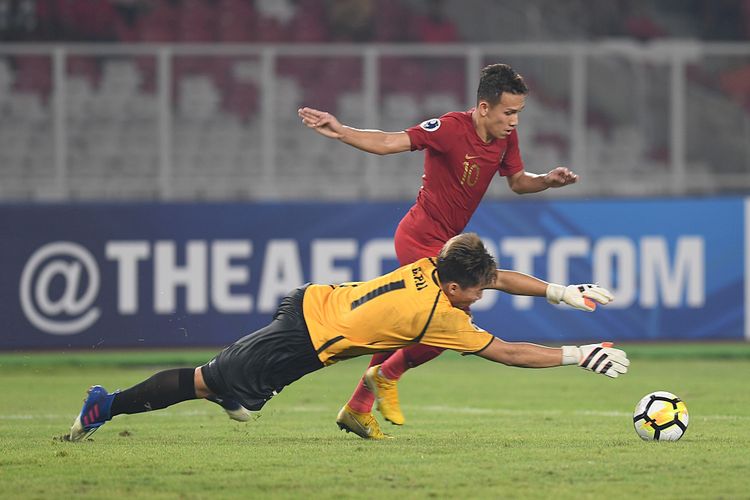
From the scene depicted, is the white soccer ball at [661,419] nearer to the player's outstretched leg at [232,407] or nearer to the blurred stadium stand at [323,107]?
the player's outstretched leg at [232,407]

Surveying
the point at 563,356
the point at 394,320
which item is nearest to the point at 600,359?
the point at 563,356

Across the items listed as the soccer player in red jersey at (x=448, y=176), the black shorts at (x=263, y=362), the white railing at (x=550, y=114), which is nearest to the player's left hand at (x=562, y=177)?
the soccer player in red jersey at (x=448, y=176)

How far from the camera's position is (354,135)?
7836 millimetres

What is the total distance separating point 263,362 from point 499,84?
2.31 meters

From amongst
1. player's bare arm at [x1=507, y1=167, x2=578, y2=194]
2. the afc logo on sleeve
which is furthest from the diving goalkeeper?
the afc logo on sleeve

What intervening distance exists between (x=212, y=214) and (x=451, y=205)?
21.4ft

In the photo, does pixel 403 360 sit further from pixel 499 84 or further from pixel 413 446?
pixel 499 84

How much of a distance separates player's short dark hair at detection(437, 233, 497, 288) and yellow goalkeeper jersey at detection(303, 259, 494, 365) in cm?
15

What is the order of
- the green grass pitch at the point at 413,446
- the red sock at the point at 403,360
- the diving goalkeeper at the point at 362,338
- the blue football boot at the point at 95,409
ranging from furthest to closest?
the red sock at the point at 403,360 → the blue football boot at the point at 95,409 → the diving goalkeeper at the point at 362,338 → the green grass pitch at the point at 413,446

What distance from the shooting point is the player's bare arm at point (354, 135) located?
7.73 metres

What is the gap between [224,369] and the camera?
7.54 meters

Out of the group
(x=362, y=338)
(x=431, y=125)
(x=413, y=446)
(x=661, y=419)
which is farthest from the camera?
(x=431, y=125)

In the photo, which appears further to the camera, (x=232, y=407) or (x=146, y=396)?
(x=232, y=407)

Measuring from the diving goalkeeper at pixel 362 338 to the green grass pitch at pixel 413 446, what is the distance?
356 millimetres
